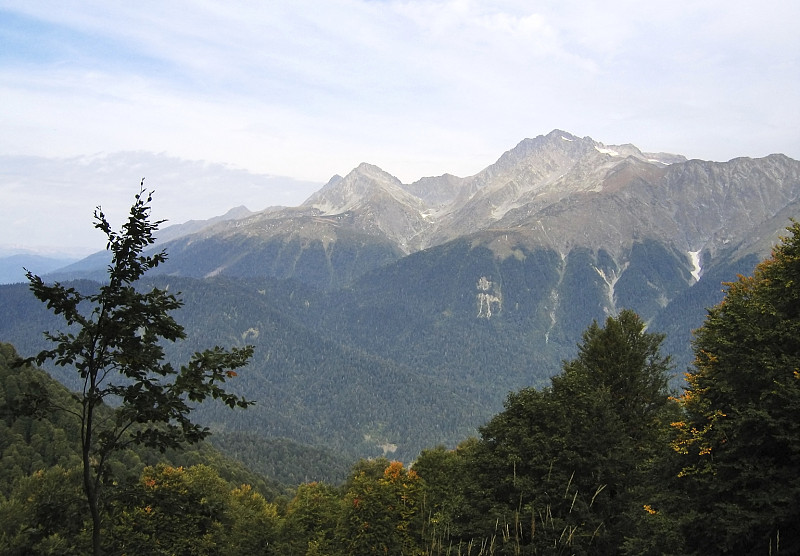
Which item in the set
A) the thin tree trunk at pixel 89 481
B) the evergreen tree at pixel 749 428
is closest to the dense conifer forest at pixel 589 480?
the evergreen tree at pixel 749 428

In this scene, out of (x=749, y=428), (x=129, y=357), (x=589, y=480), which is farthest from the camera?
(x=589, y=480)

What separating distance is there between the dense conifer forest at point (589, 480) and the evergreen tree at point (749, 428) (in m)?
0.07

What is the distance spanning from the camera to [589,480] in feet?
100

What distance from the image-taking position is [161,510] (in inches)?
483

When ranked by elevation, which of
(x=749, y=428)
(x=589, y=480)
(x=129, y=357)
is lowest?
(x=589, y=480)

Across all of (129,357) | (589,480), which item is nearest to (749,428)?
(589,480)

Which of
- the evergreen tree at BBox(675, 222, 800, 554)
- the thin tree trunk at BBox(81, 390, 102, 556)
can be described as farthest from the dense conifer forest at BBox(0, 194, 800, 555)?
the thin tree trunk at BBox(81, 390, 102, 556)

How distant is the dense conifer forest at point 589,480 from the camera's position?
1386 centimetres

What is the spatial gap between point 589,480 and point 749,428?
35.9 ft

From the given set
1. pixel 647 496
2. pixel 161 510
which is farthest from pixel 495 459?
pixel 161 510

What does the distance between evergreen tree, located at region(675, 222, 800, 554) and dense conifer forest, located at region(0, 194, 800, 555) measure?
0.07 meters

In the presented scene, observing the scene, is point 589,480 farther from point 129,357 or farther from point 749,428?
point 129,357

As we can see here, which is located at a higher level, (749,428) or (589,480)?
(749,428)

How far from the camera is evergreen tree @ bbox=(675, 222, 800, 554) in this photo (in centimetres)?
1914
